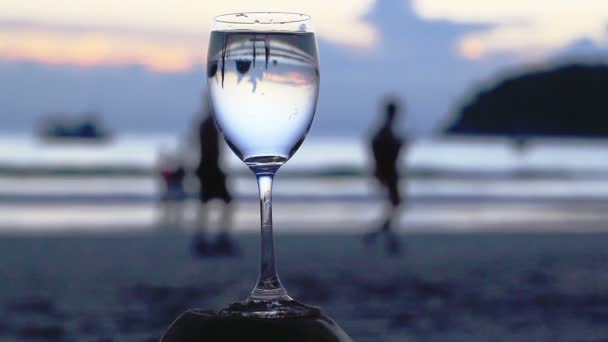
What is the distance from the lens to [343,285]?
Answer: 30.7 ft

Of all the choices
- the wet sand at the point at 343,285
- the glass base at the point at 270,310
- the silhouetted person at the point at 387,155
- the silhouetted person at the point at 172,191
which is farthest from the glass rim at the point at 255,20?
the silhouetted person at the point at 172,191

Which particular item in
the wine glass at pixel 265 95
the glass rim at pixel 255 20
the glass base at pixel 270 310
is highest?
the glass rim at pixel 255 20

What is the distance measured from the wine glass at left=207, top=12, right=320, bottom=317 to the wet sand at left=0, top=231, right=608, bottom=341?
15.4 ft

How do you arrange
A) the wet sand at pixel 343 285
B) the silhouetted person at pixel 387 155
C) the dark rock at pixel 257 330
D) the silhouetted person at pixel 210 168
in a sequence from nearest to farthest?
the dark rock at pixel 257 330, the wet sand at pixel 343 285, the silhouetted person at pixel 210 168, the silhouetted person at pixel 387 155

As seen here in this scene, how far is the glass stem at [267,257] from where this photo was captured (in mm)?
1887

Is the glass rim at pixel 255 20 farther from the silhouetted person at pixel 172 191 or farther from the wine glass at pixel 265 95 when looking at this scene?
the silhouetted person at pixel 172 191

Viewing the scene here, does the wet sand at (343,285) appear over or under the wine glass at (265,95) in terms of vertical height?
under

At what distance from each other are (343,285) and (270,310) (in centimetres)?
750

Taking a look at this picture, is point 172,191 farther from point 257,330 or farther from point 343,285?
point 257,330

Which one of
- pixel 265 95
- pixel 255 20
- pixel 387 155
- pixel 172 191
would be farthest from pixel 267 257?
pixel 172 191

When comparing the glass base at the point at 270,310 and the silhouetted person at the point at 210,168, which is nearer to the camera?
the glass base at the point at 270,310

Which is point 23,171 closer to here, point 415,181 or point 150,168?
point 150,168

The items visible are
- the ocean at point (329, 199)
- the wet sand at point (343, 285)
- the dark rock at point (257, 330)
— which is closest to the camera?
the dark rock at point (257, 330)

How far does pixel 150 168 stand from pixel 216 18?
126ft
